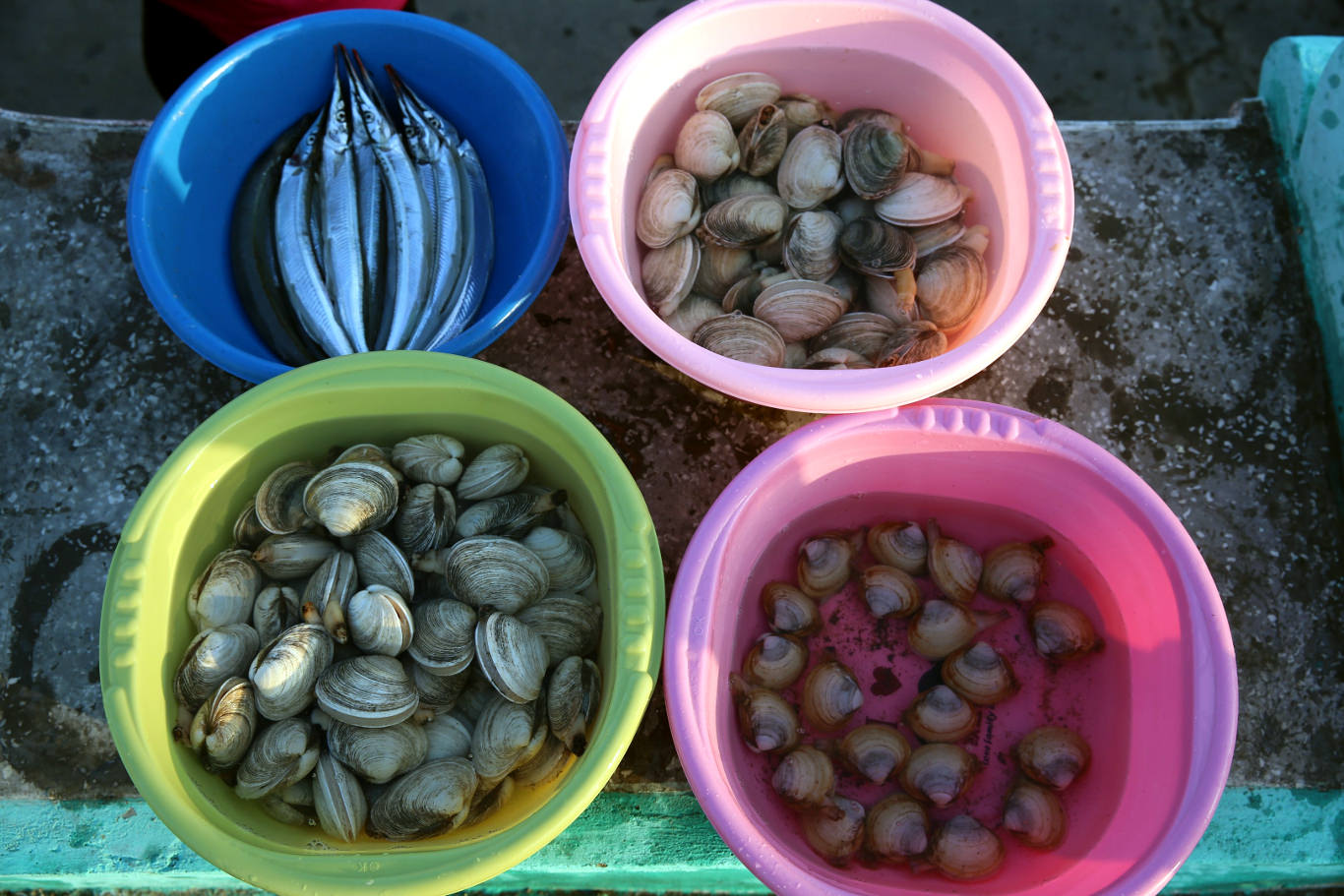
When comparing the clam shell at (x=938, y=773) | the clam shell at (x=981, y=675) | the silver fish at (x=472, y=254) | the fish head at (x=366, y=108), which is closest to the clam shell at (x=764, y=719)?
the clam shell at (x=938, y=773)

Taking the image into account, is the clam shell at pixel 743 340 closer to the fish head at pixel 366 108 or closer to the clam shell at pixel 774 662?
the clam shell at pixel 774 662

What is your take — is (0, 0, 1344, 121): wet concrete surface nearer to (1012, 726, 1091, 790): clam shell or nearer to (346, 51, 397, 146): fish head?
(346, 51, 397, 146): fish head

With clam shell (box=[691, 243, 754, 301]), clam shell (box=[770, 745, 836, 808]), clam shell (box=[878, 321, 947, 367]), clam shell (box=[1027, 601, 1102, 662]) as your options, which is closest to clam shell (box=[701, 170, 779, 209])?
clam shell (box=[691, 243, 754, 301])

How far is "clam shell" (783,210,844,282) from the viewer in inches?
69.4

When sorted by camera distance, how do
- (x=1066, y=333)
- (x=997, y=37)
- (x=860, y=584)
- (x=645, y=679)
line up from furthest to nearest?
(x=997, y=37), (x=1066, y=333), (x=860, y=584), (x=645, y=679)

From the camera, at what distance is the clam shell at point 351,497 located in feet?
4.85

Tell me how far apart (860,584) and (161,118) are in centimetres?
166

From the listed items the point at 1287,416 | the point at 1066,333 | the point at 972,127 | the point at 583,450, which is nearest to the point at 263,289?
the point at 583,450

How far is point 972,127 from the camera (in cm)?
183

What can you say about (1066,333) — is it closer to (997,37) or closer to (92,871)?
(997,37)

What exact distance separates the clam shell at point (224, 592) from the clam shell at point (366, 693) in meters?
0.21

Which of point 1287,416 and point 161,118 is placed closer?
point 161,118

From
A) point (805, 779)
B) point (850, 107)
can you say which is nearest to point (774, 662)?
point (805, 779)

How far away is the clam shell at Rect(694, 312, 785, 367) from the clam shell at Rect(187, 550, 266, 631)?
89 centimetres
